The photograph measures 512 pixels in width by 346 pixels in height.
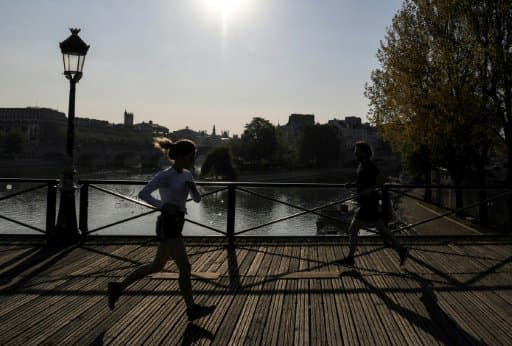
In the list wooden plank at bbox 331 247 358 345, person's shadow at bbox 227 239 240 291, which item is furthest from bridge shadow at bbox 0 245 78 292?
wooden plank at bbox 331 247 358 345

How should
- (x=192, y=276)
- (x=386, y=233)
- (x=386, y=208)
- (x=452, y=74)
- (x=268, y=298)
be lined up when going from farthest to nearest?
(x=452, y=74)
(x=386, y=208)
(x=386, y=233)
(x=192, y=276)
(x=268, y=298)

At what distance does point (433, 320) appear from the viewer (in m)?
4.35

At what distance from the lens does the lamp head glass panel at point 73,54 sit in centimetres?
767

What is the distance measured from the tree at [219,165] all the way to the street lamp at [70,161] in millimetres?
58832

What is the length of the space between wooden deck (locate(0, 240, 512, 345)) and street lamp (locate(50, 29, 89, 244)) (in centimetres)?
41

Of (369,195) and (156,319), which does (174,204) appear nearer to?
(156,319)

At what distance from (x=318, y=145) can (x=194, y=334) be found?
83.7m

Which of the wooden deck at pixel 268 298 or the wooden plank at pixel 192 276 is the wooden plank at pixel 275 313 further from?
the wooden plank at pixel 192 276

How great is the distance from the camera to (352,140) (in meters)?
146

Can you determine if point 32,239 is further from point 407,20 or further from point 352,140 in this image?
point 352,140

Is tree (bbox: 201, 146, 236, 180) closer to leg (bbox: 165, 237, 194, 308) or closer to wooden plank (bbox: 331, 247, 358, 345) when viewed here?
wooden plank (bbox: 331, 247, 358, 345)

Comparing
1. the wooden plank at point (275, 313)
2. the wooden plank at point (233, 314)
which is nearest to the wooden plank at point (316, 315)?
the wooden plank at point (275, 313)

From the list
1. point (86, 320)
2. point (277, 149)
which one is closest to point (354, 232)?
point (86, 320)

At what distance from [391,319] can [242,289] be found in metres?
1.93
